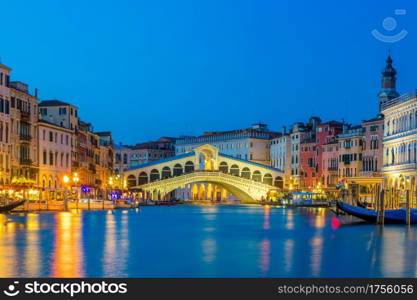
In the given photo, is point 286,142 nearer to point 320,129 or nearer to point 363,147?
point 320,129

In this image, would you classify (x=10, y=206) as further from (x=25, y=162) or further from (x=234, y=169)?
(x=234, y=169)

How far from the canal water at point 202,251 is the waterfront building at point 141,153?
2796 inches

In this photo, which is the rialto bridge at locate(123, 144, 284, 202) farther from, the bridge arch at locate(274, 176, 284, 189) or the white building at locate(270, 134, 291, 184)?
the white building at locate(270, 134, 291, 184)

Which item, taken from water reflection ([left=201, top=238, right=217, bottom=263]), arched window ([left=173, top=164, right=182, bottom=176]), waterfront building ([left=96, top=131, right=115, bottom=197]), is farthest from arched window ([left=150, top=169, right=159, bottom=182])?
water reflection ([left=201, top=238, right=217, bottom=263])

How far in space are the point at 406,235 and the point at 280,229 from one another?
6.01m

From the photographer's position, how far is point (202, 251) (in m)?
22.2

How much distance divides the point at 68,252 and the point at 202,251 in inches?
129

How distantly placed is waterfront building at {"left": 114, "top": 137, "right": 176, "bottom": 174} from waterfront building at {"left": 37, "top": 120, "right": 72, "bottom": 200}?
46.9 m

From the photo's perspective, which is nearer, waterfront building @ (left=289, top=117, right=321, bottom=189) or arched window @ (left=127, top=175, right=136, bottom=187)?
arched window @ (left=127, top=175, right=136, bottom=187)

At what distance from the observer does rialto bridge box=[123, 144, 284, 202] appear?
7212 cm

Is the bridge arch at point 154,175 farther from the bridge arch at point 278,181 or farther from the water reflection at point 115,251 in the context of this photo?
the water reflection at point 115,251

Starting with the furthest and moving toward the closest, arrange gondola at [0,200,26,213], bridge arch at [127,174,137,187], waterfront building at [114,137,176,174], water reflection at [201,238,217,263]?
waterfront building at [114,137,176,174] < bridge arch at [127,174,137,187] < gondola at [0,200,26,213] < water reflection at [201,238,217,263]

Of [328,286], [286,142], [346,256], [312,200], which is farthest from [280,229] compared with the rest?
[286,142]

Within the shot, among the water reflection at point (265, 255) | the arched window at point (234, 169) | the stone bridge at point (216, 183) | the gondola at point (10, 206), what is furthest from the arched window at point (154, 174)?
the water reflection at point (265, 255)
